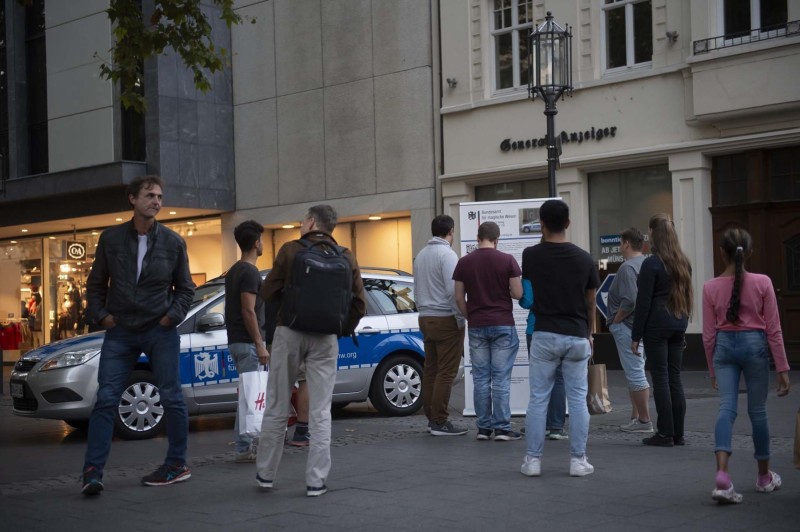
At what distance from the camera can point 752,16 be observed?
18469 mm

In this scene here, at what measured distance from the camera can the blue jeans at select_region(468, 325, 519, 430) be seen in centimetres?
1029

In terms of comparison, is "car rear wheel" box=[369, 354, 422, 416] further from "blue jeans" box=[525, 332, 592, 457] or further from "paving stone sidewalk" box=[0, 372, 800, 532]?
"blue jeans" box=[525, 332, 592, 457]

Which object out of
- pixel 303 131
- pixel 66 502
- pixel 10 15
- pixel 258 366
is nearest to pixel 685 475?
pixel 258 366

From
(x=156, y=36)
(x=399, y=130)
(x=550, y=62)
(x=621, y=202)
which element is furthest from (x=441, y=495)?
(x=399, y=130)

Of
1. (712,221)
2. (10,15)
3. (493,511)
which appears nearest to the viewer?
(493,511)

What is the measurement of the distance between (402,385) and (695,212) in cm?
841

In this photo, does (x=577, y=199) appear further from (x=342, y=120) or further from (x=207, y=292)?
(x=207, y=292)

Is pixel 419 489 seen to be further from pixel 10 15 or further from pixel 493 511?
pixel 10 15

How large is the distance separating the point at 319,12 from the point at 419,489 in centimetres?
1871

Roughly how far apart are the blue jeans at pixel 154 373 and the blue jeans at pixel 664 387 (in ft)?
13.2

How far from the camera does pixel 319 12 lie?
81.5 ft

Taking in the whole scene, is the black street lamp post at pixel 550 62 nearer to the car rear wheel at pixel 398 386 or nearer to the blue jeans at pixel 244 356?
the car rear wheel at pixel 398 386

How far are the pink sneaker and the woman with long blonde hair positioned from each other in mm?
2274

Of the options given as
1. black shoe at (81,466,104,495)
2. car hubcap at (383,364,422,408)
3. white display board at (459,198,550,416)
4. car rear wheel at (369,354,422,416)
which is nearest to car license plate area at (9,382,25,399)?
car rear wheel at (369,354,422,416)
